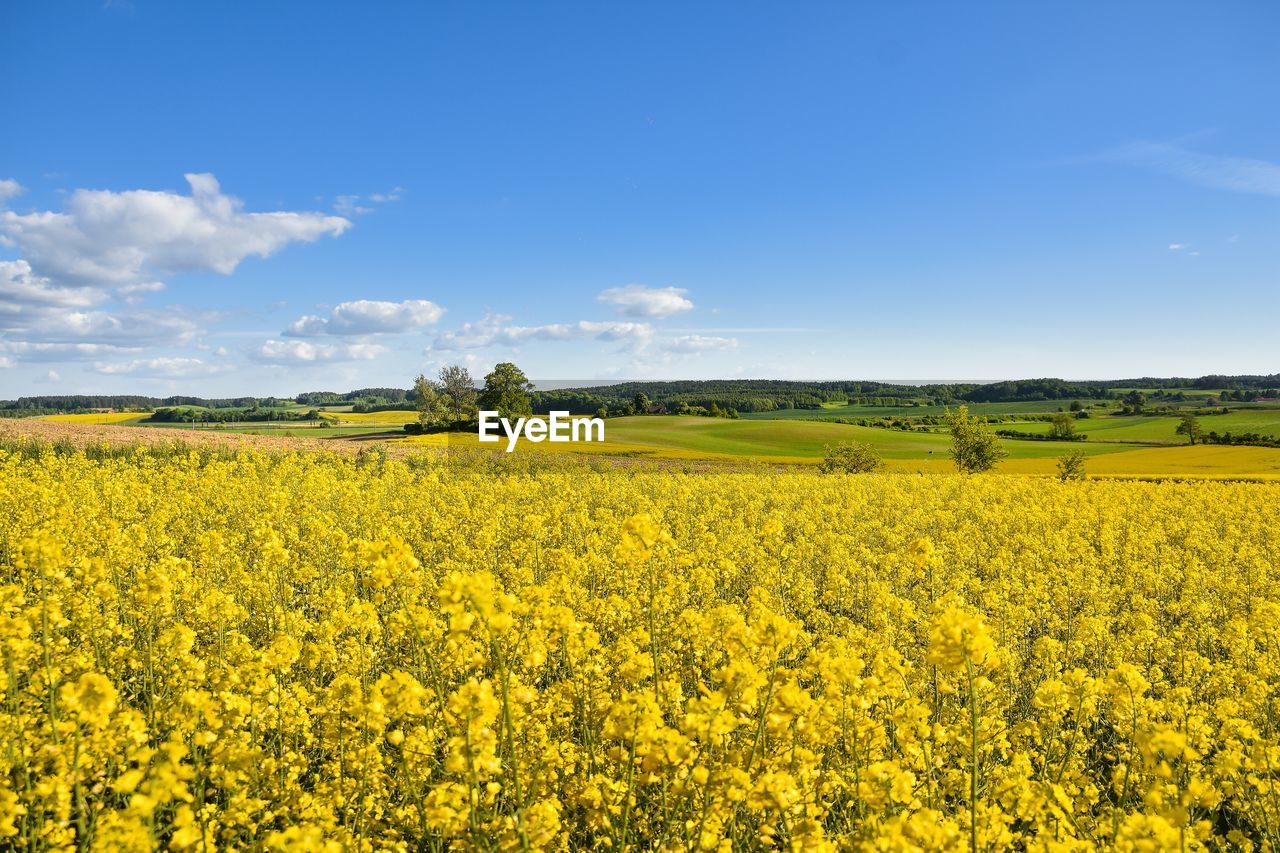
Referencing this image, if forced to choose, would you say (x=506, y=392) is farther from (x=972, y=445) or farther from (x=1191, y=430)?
(x=1191, y=430)

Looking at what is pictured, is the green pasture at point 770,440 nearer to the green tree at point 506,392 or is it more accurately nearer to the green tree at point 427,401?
the green tree at point 506,392

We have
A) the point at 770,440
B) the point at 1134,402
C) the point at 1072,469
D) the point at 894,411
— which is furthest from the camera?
the point at 894,411

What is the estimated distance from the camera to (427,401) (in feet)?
261

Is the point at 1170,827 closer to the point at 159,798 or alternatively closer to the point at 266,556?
the point at 159,798

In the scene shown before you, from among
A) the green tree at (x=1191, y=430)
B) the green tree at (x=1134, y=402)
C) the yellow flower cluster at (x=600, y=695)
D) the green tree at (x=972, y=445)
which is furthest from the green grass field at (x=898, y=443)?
the yellow flower cluster at (x=600, y=695)

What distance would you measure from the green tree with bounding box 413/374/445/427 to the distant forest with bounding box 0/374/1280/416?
5.38 meters

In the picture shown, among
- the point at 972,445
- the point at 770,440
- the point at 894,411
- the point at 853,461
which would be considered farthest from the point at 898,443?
the point at 894,411

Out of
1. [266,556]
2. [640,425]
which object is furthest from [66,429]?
[640,425]

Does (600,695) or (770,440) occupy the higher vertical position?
(600,695)

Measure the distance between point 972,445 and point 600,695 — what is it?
123 ft

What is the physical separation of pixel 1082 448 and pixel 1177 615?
4812 centimetres

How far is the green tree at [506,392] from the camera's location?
6606 centimetres

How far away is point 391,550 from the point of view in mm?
4148

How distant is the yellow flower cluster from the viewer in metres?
3.10
